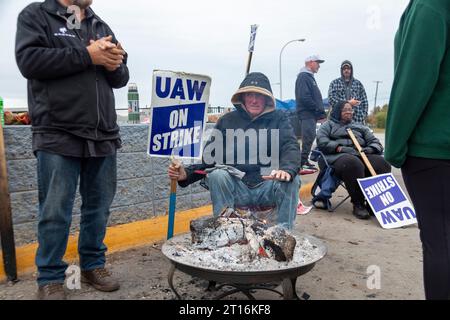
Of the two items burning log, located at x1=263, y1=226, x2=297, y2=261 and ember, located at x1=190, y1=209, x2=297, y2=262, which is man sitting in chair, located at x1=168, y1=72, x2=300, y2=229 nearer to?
ember, located at x1=190, y1=209, x2=297, y2=262

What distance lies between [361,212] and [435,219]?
11.5 ft

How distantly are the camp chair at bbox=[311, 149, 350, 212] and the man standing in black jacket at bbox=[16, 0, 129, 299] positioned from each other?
360 centimetres

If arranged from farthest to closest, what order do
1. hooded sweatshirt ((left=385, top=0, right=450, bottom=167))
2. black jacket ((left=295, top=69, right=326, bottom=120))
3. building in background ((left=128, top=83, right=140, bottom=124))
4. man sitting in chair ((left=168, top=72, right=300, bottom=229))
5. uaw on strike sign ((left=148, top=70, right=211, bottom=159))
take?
black jacket ((left=295, top=69, right=326, bottom=120)) → building in background ((left=128, top=83, right=140, bottom=124)) → man sitting in chair ((left=168, top=72, right=300, bottom=229)) → uaw on strike sign ((left=148, top=70, right=211, bottom=159)) → hooded sweatshirt ((left=385, top=0, right=450, bottom=167))

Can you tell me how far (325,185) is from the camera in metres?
5.66

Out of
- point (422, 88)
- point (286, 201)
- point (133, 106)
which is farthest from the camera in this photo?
point (133, 106)

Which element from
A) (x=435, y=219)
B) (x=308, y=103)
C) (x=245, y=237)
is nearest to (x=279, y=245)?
(x=245, y=237)

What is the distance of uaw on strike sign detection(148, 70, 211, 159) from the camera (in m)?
3.16

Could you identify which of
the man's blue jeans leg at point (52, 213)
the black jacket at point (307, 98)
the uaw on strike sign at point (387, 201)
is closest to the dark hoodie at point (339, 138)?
the uaw on strike sign at point (387, 201)

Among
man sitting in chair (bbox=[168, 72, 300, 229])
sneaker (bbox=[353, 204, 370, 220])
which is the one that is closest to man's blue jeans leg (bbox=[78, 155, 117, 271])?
man sitting in chair (bbox=[168, 72, 300, 229])

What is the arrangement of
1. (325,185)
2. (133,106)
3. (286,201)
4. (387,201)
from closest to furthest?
1. (286,201)
2. (133,106)
3. (387,201)
4. (325,185)

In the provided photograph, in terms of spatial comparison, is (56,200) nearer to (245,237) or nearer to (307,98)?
(245,237)

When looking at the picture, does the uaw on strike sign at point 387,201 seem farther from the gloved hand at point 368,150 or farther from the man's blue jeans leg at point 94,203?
the man's blue jeans leg at point 94,203

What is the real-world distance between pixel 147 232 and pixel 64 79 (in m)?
2.07

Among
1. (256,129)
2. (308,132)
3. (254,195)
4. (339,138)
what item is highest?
(256,129)
